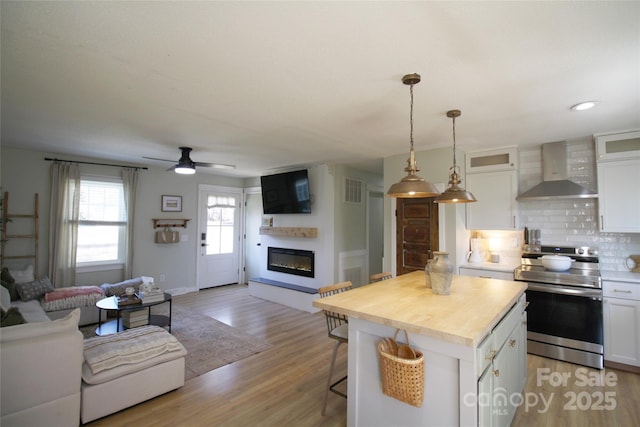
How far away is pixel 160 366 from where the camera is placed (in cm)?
255

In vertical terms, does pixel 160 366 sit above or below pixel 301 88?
below

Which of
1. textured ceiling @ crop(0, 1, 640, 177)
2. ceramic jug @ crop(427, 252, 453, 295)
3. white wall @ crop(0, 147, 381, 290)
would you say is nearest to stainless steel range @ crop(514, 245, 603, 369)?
textured ceiling @ crop(0, 1, 640, 177)

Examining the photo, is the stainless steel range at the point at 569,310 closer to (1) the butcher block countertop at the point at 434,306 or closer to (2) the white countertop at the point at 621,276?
(2) the white countertop at the point at 621,276

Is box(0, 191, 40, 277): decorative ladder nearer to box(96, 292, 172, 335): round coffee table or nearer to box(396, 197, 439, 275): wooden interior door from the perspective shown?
box(96, 292, 172, 335): round coffee table

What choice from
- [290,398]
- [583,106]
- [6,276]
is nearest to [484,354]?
[290,398]

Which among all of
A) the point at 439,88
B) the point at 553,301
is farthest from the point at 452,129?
the point at 553,301

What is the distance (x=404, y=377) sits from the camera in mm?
1587

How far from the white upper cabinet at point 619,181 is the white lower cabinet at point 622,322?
2.08 feet

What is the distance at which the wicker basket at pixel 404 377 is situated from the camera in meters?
1.57

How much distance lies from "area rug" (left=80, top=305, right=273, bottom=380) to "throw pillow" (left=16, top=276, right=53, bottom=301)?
2.25 ft

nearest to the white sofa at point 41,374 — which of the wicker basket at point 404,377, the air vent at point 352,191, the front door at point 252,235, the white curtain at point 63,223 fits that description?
the wicker basket at point 404,377

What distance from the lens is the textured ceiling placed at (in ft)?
4.78

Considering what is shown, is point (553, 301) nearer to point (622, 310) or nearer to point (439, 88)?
point (622, 310)

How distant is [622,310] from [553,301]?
0.55 meters
